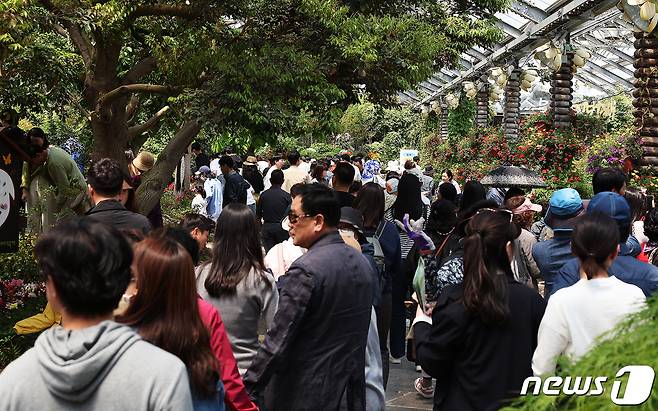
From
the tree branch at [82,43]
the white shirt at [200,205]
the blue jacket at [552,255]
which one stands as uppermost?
the tree branch at [82,43]

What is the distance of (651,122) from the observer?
12578 mm

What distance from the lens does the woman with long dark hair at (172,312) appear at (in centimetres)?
311

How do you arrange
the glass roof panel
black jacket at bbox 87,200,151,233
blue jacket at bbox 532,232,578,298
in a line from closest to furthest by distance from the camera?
black jacket at bbox 87,200,151,233 < blue jacket at bbox 532,232,578,298 < the glass roof panel

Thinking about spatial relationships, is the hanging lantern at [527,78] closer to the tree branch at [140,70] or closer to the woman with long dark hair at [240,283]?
the tree branch at [140,70]

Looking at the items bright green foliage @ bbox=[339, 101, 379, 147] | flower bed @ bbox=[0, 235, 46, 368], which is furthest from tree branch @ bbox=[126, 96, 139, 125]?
bright green foliage @ bbox=[339, 101, 379, 147]

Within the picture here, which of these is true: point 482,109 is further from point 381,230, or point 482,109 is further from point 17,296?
point 381,230

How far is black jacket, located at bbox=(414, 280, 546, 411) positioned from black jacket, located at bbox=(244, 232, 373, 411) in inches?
17.1

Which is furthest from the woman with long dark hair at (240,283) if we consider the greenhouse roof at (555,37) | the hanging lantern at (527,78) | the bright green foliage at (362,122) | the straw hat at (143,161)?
the bright green foliage at (362,122)

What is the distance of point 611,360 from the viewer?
204 cm

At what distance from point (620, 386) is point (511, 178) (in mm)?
9212

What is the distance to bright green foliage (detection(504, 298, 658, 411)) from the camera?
6.47ft

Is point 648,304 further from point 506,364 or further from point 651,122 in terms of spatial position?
point 651,122

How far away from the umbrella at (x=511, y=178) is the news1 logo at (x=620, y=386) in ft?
29.0

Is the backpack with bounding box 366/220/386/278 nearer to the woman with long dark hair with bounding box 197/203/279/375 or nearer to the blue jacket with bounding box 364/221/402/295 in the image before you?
the blue jacket with bounding box 364/221/402/295
